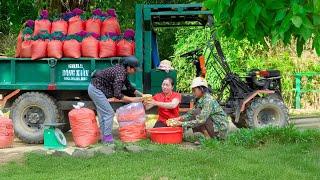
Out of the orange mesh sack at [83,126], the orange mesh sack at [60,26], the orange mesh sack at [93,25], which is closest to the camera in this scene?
the orange mesh sack at [83,126]

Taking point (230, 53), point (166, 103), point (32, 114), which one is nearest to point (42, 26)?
point (32, 114)

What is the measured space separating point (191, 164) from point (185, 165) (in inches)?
3.5

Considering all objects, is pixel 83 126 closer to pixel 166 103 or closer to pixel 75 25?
pixel 166 103

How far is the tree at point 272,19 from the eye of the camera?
13.0 ft

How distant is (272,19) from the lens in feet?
14.2

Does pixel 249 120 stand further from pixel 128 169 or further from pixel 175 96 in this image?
pixel 128 169

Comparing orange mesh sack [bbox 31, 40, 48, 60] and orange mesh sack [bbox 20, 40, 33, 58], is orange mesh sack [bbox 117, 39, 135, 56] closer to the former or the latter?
orange mesh sack [bbox 31, 40, 48, 60]

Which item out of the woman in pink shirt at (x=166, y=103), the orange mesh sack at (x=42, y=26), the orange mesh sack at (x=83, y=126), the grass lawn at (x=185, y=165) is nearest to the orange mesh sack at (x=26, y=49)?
the orange mesh sack at (x=42, y=26)

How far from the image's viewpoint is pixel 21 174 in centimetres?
704

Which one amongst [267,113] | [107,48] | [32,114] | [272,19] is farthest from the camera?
[267,113]

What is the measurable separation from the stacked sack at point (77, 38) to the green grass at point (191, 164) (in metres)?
2.34

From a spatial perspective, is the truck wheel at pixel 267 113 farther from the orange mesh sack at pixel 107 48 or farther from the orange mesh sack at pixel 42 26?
the orange mesh sack at pixel 42 26

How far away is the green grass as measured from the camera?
6.73 metres

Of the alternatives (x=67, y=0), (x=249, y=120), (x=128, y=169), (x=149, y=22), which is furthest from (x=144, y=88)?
(x=67, y=0)
